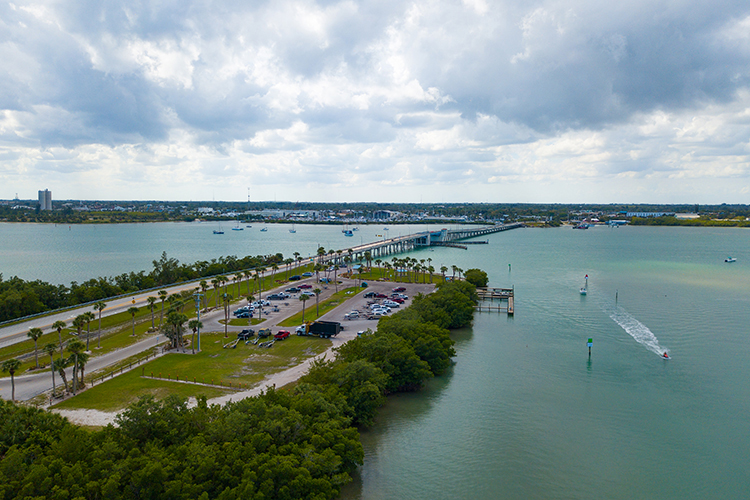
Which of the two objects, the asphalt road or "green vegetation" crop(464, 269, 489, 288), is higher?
"green vegetation" crop(464, 269, 489, 288)

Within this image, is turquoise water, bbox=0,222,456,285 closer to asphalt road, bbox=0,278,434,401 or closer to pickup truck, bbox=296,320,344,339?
asphalt road, bbox=0,278,434,401

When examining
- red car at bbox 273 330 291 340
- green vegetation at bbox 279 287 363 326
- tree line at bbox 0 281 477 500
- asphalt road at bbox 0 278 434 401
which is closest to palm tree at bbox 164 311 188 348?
asphalt road at bbox 0 278 434 401

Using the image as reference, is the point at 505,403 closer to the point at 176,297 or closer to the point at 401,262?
the point at 176,297

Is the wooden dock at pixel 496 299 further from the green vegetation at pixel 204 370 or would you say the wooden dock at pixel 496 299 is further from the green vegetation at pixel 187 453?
the green vegetation at pixel 187 453

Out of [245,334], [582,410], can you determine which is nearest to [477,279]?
[245,334]

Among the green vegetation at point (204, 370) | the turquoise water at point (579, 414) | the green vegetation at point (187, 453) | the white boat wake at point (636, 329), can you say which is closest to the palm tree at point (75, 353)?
the green vegetation at point (204, 370)

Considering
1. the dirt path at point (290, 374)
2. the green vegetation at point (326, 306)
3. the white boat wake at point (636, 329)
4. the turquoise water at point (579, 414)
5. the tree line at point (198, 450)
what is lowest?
the turquoise water at point (579, 414)

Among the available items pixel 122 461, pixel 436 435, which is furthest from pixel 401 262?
pixel 122 461
